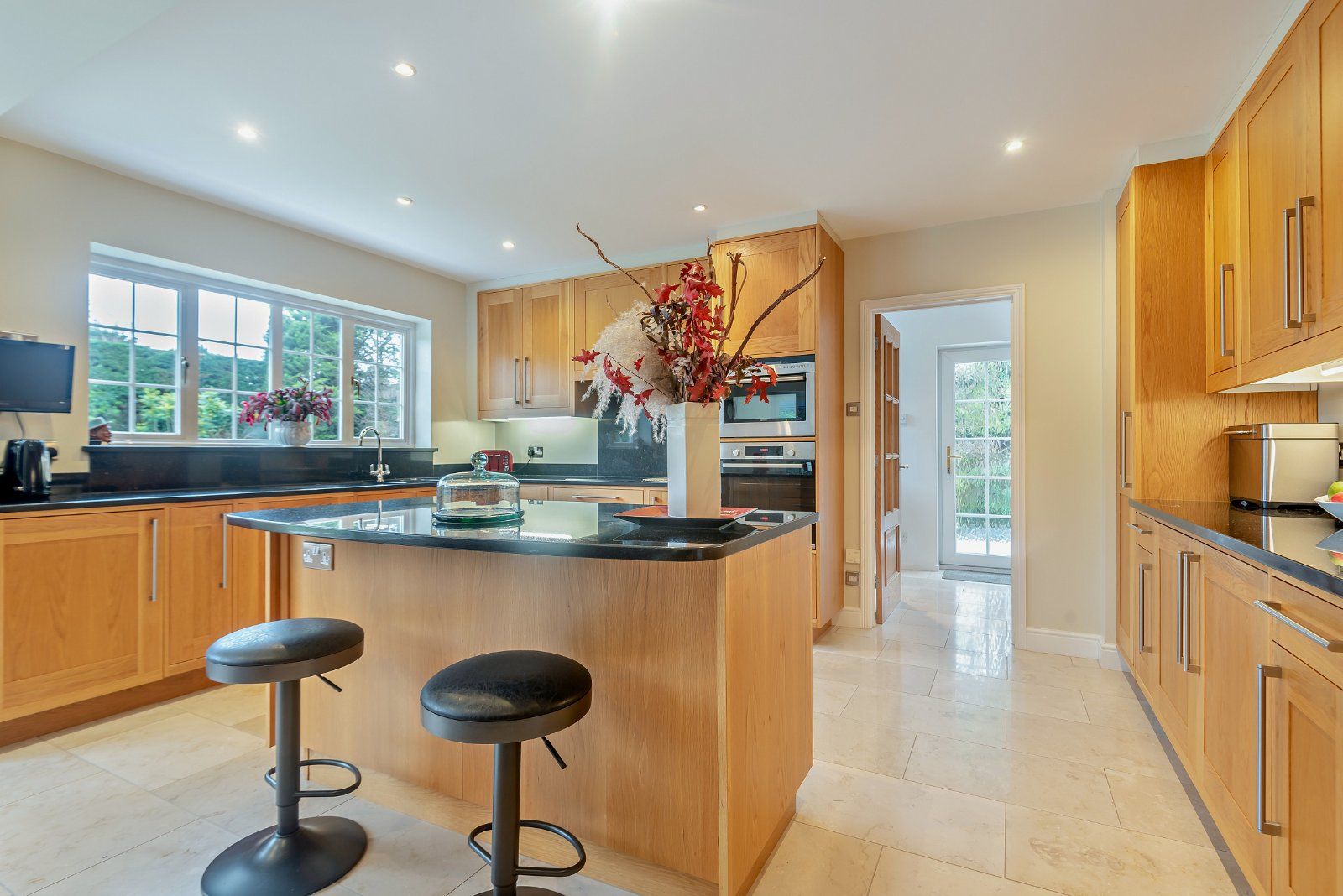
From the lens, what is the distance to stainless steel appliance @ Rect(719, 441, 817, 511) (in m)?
3.60

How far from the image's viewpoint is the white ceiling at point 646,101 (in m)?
1.98

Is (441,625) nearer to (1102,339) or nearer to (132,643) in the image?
(132,643)

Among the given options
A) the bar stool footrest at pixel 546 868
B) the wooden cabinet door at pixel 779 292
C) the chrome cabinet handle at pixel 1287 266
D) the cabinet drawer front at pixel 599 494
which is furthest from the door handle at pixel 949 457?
the bar stool footrest at pixel 546 868

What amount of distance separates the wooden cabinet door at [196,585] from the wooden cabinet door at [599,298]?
242 cm

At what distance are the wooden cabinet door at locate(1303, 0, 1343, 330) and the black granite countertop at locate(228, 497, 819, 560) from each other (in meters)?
1.53

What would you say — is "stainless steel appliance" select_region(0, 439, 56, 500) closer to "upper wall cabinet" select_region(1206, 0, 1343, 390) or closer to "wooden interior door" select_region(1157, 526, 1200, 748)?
"wooden interior door" select_region(1157, 526, 1200, 748)

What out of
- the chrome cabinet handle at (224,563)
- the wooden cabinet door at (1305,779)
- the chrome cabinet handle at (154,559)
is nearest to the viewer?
the wooden cabinet door at (1305,779)

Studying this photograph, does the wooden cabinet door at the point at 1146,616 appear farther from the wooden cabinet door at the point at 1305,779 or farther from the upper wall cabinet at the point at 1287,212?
the wooden cabinet door at the point at 1305,779

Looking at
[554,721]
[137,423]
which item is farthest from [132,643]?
[554,721]

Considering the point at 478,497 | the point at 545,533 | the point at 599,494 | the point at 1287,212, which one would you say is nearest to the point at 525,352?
the point at 599,494

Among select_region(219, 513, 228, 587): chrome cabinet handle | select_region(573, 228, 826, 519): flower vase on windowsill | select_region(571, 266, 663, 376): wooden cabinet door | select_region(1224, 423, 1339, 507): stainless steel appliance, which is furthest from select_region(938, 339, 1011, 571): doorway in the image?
select_region(219, 513, 228, 587): chrome cabinet handle

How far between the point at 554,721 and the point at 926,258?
3615mm

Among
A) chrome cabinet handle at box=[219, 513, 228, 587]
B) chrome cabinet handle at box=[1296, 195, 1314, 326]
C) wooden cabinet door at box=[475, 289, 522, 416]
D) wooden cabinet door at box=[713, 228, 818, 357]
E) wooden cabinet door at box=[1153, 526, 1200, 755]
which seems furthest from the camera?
wooden cabinet door at box=[475, 289, 522, 416]

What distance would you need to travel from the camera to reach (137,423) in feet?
10.8
